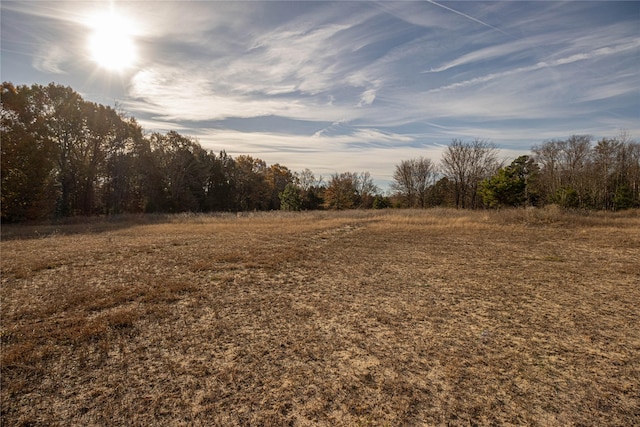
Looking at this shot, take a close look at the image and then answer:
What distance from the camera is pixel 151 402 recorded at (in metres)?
2.87

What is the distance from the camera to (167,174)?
38969mm

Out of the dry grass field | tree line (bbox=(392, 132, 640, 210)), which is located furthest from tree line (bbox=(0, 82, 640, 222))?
the dry grass field

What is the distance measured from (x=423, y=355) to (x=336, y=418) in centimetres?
157

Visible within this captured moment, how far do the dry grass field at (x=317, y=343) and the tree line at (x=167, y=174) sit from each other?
65.8 ft

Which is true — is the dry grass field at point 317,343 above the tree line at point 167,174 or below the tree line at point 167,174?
below

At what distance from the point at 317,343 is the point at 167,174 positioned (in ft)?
135

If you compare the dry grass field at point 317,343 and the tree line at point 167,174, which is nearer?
the dry grass field at point 317,343

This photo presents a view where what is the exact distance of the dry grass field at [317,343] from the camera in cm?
279

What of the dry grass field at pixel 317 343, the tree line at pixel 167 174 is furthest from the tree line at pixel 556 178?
the dry grass field at pixel 317 343

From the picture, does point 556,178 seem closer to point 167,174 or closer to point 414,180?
point 414,180

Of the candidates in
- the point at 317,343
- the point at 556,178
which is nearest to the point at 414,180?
the point at 556,178

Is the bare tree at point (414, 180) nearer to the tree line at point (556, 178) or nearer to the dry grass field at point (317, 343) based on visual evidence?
the tree line at point (556, 178)

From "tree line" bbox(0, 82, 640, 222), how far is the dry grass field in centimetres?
2005

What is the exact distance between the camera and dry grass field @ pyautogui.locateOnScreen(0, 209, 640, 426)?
110 inches
